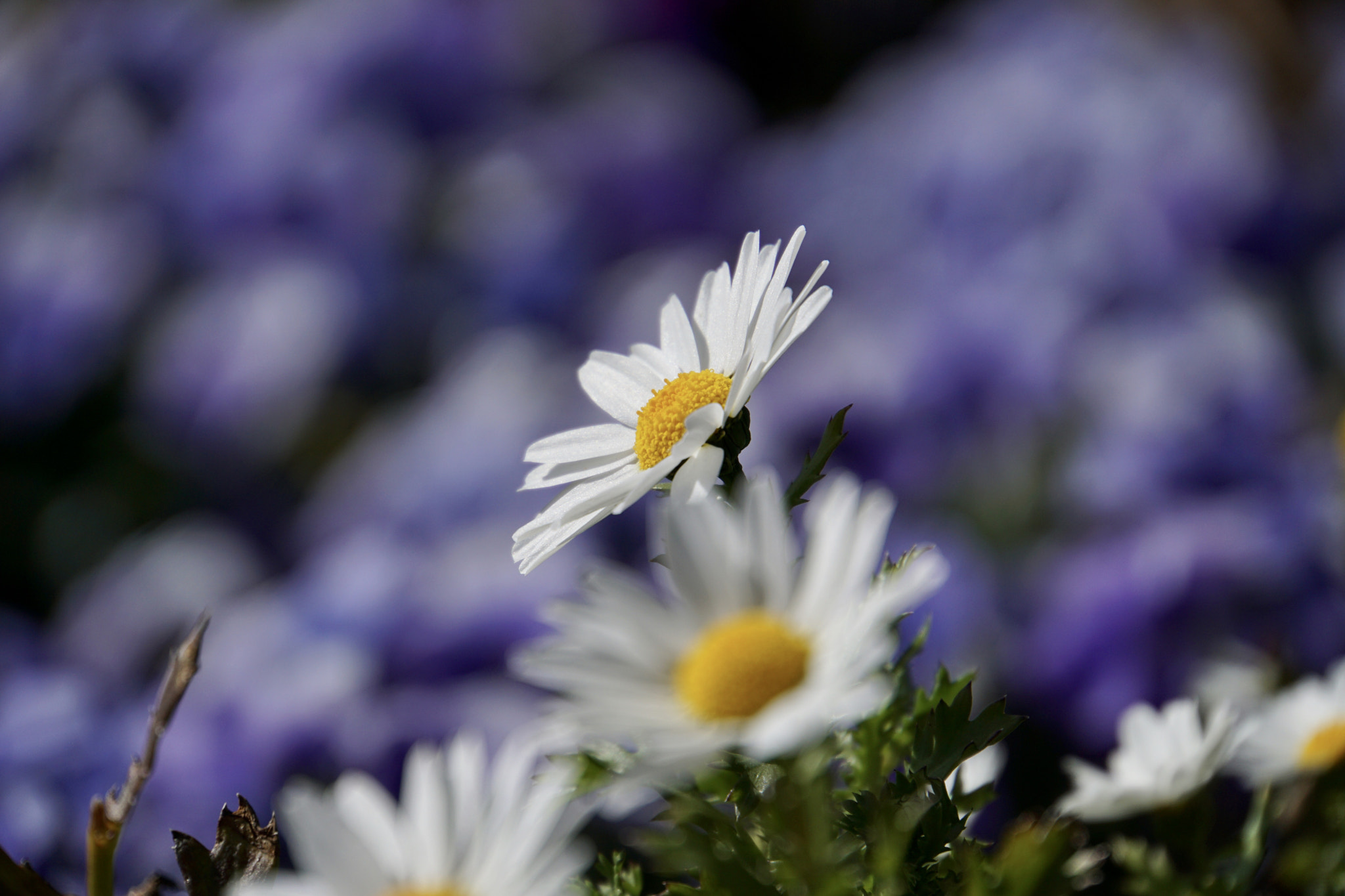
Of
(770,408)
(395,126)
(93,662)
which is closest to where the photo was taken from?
(93,662)

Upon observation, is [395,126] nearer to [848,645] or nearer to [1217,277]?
[1217,277]

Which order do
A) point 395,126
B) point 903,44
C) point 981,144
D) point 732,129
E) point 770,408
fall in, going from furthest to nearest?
point 903,44 < point 732,129 < point 395,126 < point 981,144 < point 770,408

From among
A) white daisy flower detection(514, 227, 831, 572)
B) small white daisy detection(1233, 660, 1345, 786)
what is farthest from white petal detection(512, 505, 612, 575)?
small white daisy detection(1233, 660, 1345, 786)

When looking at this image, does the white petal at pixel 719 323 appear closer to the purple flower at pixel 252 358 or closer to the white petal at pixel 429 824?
the white petal at pixel 429 824

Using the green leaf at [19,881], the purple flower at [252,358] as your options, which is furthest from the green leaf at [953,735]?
the purple flower at [252,358]

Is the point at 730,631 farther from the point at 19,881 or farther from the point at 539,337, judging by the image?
the point at 539,337

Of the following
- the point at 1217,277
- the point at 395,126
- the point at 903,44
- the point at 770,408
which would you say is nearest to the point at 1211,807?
the point at 770,408

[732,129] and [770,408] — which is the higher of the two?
[732,129]
